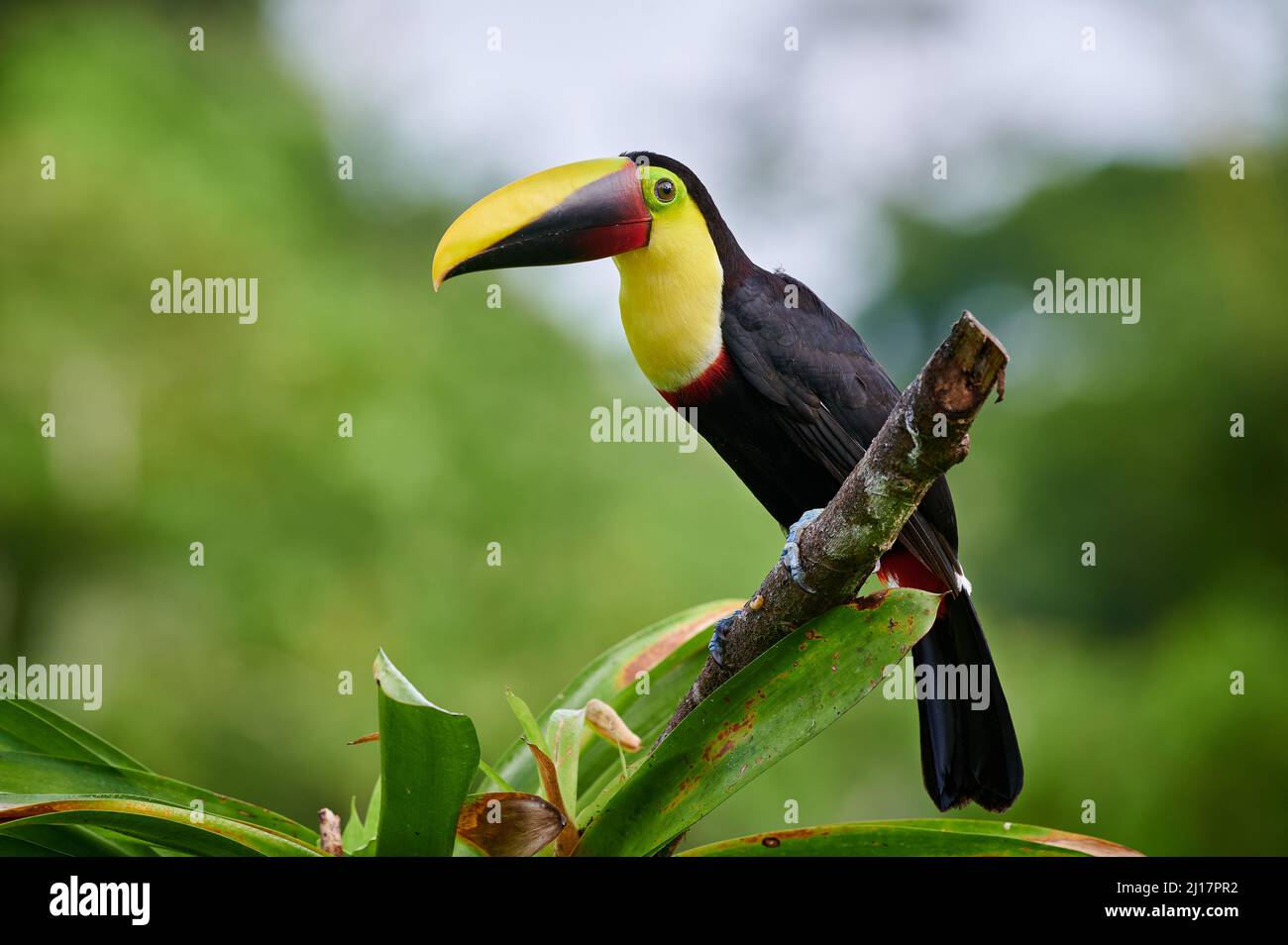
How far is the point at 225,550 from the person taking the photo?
12.7 feet

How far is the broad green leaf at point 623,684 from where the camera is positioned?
1.60 m

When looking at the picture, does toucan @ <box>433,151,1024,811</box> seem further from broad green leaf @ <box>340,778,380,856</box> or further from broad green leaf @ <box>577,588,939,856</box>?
broad green leaf @ <box>340,778,380,856</box>

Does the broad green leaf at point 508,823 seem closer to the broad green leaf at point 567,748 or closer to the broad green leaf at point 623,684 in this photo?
the broad green leaf at point 567,748

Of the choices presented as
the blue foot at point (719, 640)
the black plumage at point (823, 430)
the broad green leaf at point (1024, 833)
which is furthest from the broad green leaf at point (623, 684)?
the broad green leaf at point (1024, 833)

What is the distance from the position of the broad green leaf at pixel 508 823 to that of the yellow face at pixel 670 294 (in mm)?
770

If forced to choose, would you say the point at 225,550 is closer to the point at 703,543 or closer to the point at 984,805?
the point at 703,543

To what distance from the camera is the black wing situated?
171 centimetres

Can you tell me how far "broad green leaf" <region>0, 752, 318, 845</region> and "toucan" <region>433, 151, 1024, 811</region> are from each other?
2.48 feet

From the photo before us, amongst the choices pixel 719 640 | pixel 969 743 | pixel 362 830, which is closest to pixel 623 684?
pixel 719 640

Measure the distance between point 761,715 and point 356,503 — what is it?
2838 mm

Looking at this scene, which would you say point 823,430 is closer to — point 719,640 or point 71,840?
point 719,640
